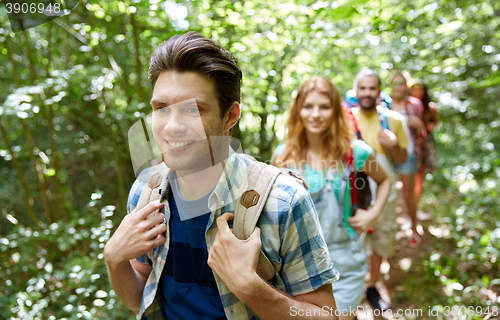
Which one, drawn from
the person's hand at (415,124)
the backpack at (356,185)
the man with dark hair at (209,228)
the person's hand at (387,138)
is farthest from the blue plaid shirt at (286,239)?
the person's hand at (415,124)

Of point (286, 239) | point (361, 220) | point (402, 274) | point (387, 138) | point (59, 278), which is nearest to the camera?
point (286, 239)

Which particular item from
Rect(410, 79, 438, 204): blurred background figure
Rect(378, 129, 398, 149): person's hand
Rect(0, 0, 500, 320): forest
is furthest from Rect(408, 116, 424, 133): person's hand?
Result: Rect(378, 129, 398, 149): person's hand

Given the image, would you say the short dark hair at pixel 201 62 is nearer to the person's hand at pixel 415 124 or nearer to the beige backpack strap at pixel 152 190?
the beige backpack strap at pixel 152 190

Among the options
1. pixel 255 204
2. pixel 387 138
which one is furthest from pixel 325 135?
pixel 255 204

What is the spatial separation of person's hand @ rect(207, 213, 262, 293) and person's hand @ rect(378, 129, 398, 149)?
252 cm

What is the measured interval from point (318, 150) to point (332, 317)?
5.15 feet

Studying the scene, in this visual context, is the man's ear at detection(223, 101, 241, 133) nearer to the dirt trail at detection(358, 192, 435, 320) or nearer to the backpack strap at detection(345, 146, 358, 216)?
the backpack strap at detection(345, 146, 358, 216)

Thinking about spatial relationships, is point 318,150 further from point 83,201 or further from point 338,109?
point 83,201

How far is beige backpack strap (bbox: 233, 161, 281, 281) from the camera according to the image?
1189 millimetres

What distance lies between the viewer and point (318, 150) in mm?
2619

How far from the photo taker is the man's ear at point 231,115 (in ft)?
4.31

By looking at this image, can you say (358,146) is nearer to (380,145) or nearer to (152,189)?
(380,145)

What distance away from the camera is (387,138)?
128 inches

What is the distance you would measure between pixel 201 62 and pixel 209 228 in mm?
648
